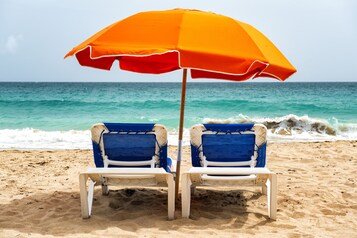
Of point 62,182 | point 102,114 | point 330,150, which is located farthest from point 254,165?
point 102,114

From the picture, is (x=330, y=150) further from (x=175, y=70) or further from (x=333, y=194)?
(x=175, y=70)

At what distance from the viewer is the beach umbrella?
12.3 ft

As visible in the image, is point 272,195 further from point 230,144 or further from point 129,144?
point 129,144

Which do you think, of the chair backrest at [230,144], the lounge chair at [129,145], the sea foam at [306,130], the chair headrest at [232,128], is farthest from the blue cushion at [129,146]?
the sea foam at [306,130]

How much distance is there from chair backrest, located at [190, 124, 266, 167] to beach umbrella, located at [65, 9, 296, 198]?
0.60 metres

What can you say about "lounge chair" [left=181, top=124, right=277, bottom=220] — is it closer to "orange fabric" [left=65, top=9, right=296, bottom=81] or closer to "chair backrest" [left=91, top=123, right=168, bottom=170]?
"chair backrest" [left=91, top=123, right=168, bottom=170]

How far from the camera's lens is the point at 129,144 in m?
4.88

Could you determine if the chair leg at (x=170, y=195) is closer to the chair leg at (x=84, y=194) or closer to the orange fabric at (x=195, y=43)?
the chair leg at (x=84, y=194)

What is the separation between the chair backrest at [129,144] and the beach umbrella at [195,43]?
954mm

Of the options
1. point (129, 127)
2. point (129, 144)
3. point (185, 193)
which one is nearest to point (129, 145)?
point (129, 144)

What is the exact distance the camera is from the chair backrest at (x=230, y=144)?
489 centimetres

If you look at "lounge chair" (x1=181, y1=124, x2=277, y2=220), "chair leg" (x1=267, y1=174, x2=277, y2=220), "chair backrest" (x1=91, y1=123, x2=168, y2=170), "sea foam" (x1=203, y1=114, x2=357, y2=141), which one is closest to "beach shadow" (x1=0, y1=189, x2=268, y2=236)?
"chair leg" (x1=267, y1=174, x2=277, y2=220)

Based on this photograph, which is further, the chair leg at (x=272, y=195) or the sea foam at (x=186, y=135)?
the sea foam at (x=186, y=135)

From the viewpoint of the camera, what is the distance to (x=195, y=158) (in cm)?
504
